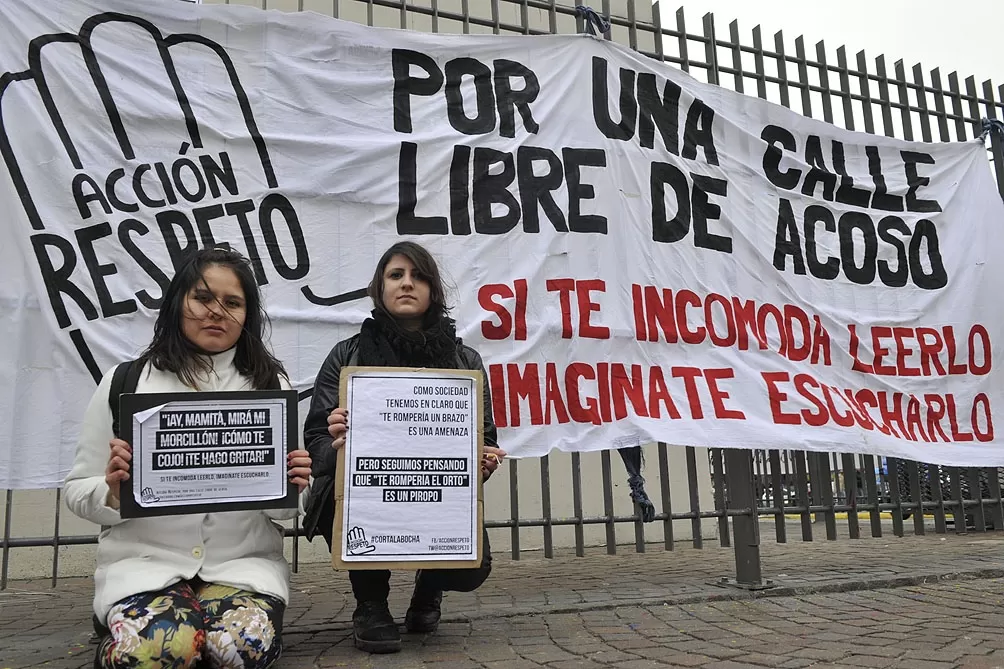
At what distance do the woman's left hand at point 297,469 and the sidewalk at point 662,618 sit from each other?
0.70m

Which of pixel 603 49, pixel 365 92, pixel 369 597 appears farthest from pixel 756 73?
pixel 369 597

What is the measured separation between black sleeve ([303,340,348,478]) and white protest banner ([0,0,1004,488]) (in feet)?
2.61

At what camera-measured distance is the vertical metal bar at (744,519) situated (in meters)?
4.41

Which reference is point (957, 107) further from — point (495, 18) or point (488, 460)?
point (488, 460)

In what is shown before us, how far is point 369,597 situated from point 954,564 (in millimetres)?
3800

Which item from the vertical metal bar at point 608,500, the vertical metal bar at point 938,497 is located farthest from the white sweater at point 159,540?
the vertical metal bar at point 938,497

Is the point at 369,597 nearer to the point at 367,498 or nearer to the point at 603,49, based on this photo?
the point at 367,498

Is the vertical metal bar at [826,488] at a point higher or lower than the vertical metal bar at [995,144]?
Answer: lower

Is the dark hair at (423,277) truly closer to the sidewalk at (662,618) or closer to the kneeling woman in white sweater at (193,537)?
the kneeling woman in white sweater at (193,537)

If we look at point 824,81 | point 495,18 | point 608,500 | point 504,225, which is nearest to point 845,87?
point 824,81

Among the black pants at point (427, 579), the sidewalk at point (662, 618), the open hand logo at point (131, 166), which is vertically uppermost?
the open hand logo at point (131, 166)

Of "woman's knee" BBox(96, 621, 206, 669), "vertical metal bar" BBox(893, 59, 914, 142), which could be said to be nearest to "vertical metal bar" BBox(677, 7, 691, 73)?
"vertical metal bar" BBox(893, 59, 914, 142)

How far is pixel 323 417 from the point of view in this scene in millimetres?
3324

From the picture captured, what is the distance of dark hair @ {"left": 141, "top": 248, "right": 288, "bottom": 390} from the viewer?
2.94m
